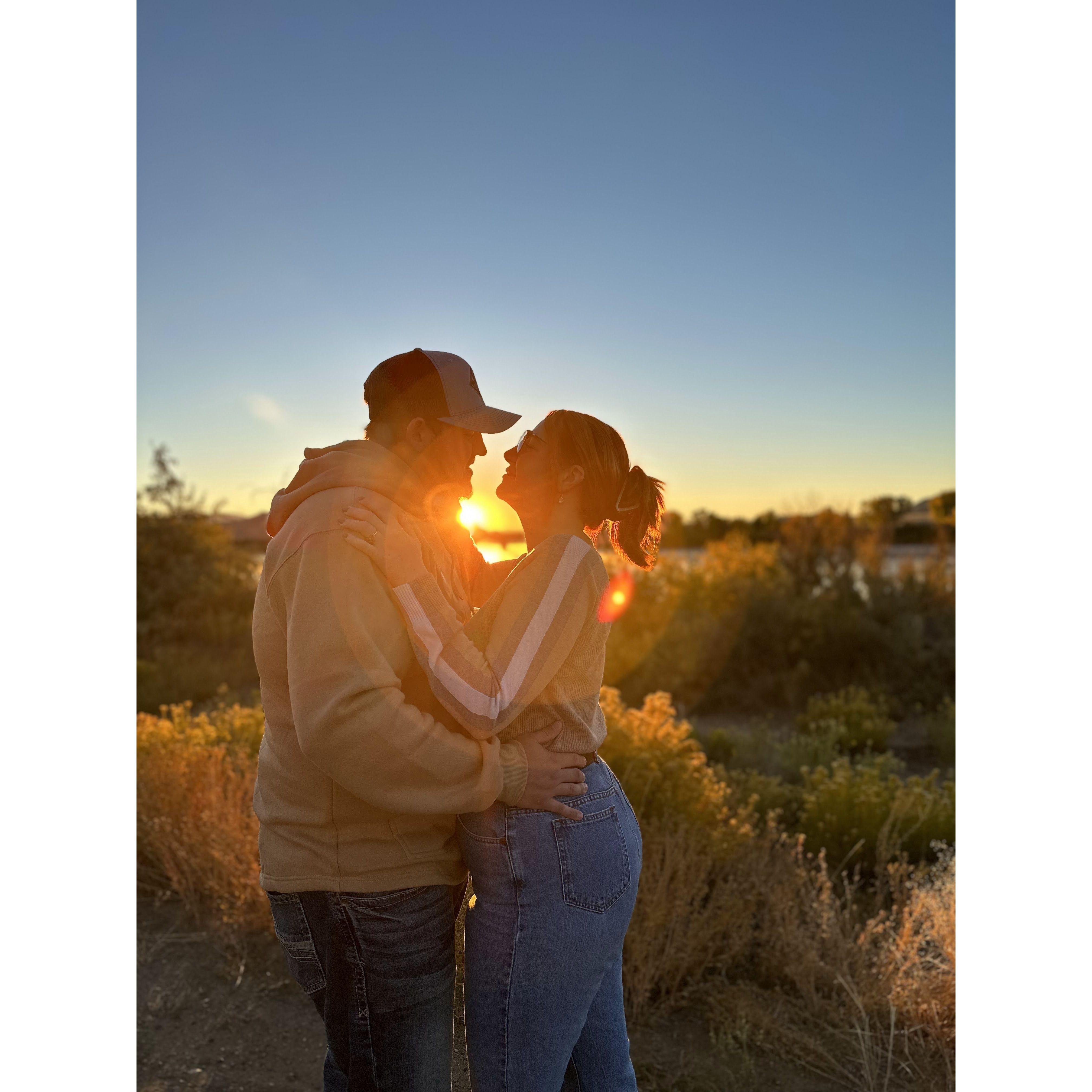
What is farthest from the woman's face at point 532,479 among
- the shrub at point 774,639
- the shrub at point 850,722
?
the shrub at point 774,639

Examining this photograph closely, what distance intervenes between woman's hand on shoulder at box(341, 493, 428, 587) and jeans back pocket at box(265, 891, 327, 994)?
1.93ft

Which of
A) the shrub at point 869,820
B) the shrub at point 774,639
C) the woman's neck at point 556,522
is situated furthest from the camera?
the shrub at point 774,639

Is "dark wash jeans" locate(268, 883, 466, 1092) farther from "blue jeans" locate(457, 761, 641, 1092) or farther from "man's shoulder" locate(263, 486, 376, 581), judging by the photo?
"man's shoulder" locate(263, 486, 376, 581)

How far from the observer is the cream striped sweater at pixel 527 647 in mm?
1337

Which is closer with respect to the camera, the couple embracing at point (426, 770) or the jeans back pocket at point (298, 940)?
the couple embracing at point (426, 770)

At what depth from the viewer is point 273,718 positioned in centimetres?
145

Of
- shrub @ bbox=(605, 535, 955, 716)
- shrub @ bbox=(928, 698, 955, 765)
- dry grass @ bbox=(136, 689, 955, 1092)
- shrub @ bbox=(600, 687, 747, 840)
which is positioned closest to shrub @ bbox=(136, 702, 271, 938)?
dry grass @ bbox=(136, 689, 955, 1092)

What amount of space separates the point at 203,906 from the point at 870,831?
3238 mm

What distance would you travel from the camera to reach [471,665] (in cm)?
135

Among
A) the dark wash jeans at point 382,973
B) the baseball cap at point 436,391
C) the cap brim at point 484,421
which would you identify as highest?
the baseball cap at point 436,391

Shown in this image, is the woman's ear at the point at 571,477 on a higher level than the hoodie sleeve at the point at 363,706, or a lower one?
higher

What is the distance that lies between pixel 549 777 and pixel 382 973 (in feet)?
1.41

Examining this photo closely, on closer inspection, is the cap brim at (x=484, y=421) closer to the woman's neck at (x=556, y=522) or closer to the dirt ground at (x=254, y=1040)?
the woman's neck at (x=556, y=522)
